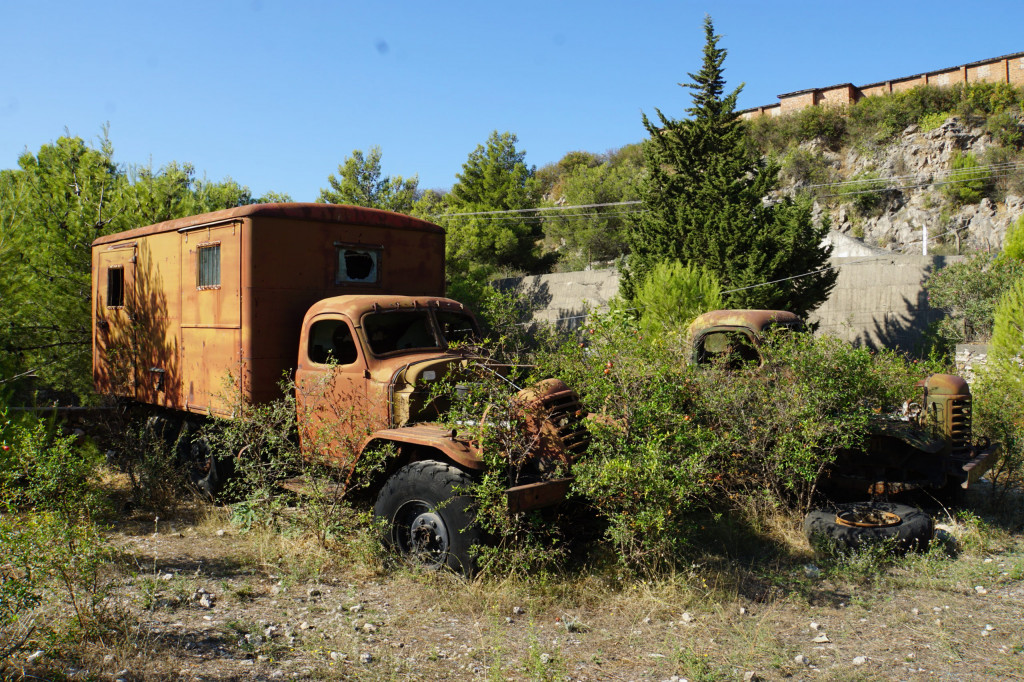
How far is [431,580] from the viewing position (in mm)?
5070

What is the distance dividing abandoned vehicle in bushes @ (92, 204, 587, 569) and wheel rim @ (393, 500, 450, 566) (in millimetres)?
11

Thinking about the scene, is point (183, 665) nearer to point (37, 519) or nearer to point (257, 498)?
point (37, 519)

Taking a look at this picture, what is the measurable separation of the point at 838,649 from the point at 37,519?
5.11 meters

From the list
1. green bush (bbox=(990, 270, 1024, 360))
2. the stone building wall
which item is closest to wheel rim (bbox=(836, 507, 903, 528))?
green bush (bbox=(990, 270, 1024, 360))

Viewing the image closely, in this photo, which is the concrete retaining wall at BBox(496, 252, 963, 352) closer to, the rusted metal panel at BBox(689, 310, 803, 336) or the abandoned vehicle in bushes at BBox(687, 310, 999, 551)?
the rusted metal panel at BBox(689, 310, 803, 336)

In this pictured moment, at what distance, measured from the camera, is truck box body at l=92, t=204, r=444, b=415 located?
6832 millimetres

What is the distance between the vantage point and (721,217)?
1820 cm

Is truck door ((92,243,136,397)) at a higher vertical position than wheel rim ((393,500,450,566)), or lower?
higher

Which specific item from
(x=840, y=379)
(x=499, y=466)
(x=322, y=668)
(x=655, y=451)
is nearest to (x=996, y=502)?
(x=840, y=379)

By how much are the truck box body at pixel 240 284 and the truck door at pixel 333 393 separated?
1.25 feet

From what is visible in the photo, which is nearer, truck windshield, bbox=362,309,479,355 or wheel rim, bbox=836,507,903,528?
wheel rim, bbox=836,507,903,528

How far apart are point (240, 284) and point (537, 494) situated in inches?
150

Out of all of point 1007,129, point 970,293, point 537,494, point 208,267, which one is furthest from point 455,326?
point 1007,129

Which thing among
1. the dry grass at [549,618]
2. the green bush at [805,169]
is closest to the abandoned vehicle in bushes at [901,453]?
the dry grass at [549,618]
